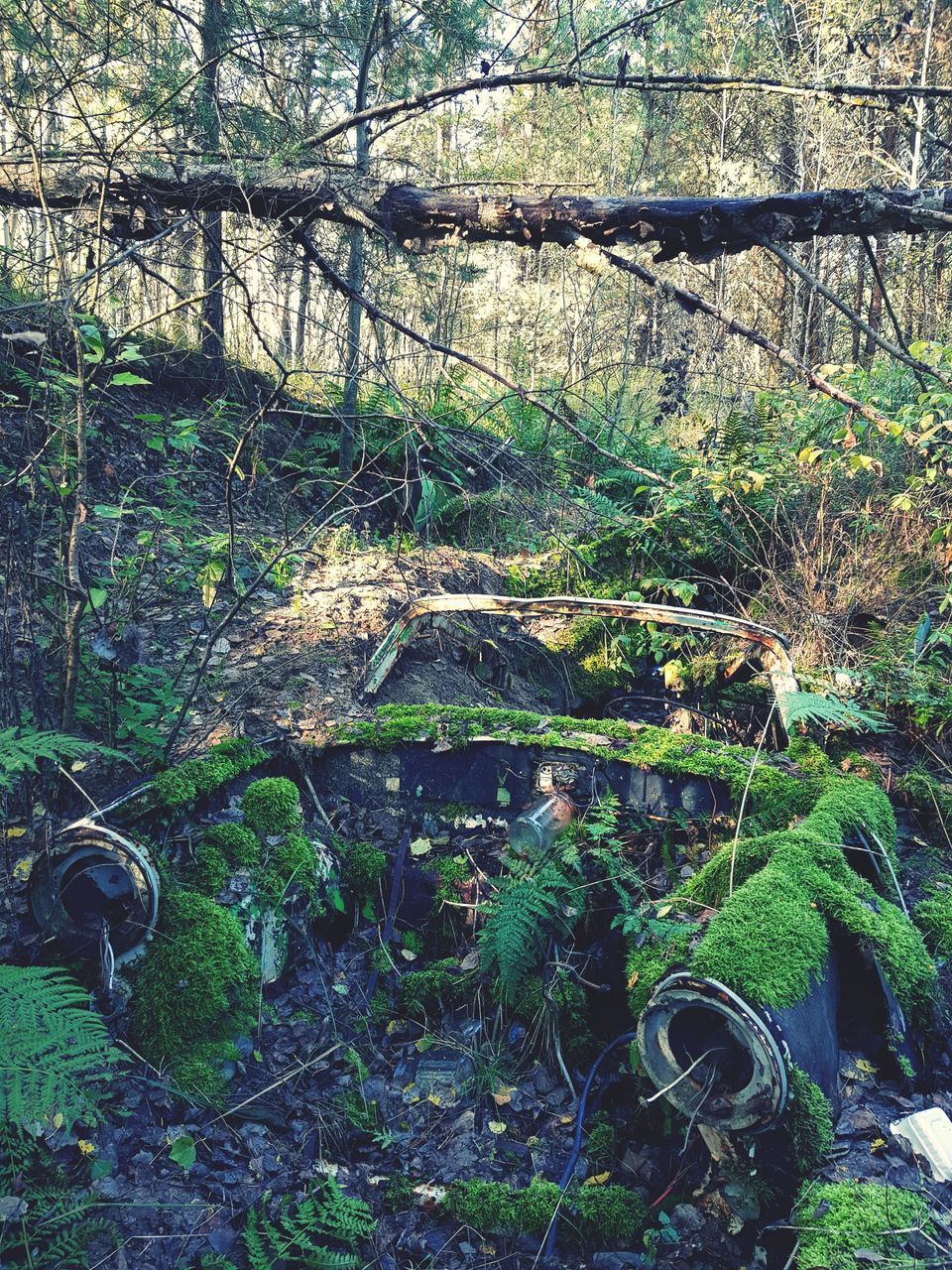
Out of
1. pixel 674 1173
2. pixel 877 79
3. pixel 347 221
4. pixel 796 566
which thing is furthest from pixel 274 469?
pixel 877 79

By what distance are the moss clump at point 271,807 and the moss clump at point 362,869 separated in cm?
31

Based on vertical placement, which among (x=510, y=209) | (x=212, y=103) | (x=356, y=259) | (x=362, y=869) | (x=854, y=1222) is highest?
(x=212, y=103)

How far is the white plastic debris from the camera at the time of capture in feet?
7.08

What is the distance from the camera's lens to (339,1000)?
3346 mm

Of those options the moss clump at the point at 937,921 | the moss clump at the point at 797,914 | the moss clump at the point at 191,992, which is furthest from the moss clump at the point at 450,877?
the moss clump at the point at 937,921

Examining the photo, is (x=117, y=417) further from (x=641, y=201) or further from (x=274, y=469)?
(x=641, y=201)

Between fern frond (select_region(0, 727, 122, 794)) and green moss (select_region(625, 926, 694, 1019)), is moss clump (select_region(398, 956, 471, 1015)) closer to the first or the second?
green moss (select_region(625, 926, 694, 1019))

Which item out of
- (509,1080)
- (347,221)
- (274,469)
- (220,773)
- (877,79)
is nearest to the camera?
(509,1080)

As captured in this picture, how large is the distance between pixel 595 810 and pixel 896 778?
1609mm

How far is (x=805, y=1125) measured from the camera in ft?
7.01

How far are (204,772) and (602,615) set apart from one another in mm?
2107

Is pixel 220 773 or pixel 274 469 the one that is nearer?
pixel 220 773

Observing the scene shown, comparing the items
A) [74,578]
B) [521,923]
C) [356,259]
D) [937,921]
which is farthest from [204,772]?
[356,259]

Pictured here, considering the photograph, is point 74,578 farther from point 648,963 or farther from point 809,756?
point 809,756
